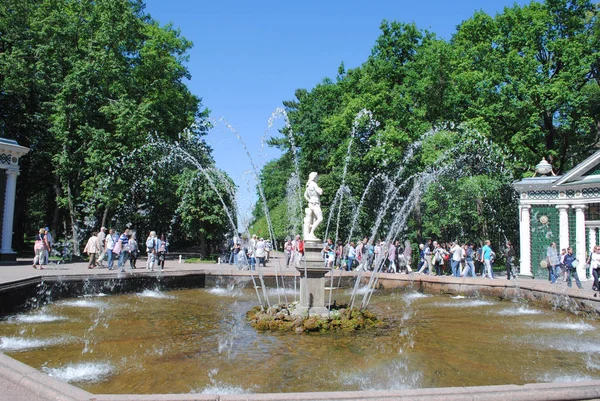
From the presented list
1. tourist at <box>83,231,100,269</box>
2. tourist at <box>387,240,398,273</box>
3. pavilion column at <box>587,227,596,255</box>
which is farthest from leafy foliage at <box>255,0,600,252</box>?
tourist at <box>83,231,100,269</box>

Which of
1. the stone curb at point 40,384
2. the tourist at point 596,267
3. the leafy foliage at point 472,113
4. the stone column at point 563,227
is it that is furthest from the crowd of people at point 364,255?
the stone curb at point 40,384

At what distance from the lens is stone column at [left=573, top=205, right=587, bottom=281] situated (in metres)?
21.8

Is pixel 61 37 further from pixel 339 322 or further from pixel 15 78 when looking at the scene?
pixel 339 322

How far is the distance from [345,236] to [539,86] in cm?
1699

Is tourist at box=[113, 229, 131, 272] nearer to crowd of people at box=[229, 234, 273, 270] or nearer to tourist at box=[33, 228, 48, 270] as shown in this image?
tourist at box=[33, 228, 48, 270]

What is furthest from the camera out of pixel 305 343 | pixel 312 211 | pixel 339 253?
pixel 339 253

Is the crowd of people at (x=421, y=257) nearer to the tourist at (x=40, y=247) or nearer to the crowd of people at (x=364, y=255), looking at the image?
the crowd of people at (x=364, y=255)

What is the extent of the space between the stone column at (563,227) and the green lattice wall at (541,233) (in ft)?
0.61

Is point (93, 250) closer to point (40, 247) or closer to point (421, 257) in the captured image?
point (40, 247)

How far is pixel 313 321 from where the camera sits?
10.9 m

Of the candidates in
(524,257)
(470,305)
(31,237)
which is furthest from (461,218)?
(31,237)

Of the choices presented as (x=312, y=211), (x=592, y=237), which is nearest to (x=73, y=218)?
(x=312, y=211)

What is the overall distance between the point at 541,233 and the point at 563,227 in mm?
997

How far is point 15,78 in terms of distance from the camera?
29.4 metres
